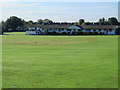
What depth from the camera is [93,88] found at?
30.2 feet

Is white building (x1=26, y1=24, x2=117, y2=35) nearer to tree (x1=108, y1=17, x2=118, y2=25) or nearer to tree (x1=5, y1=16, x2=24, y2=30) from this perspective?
tree (x1=5, y1=16, x2=24, y2=30)

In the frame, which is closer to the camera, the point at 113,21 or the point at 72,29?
the point at 72,29

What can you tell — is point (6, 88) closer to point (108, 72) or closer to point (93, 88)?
point (93, 88)

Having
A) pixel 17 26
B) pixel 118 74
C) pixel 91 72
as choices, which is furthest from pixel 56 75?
pixel 17 26

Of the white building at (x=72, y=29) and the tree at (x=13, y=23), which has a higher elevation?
the tree at (x=13, y=23)

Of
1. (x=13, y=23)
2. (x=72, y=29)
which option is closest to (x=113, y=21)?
(x=72, y=29)

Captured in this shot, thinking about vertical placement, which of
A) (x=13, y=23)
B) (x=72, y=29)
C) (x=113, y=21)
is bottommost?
(x=72, y=29)

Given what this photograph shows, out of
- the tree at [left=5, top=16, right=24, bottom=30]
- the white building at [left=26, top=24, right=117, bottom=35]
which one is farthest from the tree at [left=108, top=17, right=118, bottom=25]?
the tree at [left=5, top=16, right=24, bottom=30]

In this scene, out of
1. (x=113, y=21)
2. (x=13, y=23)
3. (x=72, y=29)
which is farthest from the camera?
(x=113, y=21)

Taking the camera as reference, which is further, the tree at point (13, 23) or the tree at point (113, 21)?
the tree at point (113, 21)

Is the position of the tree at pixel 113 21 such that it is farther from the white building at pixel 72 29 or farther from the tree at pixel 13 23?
the tree at pixel 13 23

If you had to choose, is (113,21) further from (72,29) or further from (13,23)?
(13,23)

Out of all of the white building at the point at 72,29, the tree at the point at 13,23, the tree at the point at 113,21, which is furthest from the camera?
the tree at the point at 113,21

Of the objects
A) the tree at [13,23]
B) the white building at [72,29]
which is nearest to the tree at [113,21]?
the white building at [72,29]
